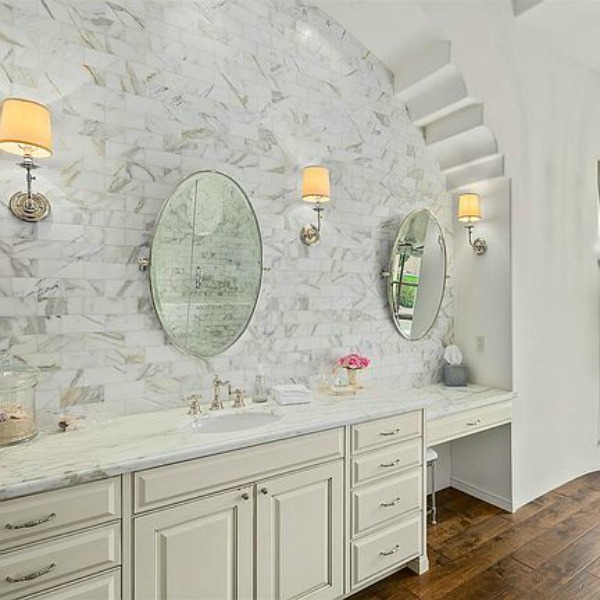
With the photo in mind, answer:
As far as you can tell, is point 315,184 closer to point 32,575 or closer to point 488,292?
point 488,292

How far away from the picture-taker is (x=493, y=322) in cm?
315

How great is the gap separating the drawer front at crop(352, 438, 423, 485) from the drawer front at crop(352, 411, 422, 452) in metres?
0.04

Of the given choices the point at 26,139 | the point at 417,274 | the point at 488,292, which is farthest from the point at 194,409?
the point at 488,292

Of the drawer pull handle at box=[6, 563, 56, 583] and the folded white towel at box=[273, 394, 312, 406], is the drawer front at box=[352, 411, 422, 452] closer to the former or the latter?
the folded white towel at box=[273, 394, 312, 406]

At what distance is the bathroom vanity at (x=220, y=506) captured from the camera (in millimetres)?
1342

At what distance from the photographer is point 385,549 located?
2.15 meters

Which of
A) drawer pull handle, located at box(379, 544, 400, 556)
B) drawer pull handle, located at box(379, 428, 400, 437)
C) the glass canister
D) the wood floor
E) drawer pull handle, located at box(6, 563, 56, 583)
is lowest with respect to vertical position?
the wood floor

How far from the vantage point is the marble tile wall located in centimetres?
183

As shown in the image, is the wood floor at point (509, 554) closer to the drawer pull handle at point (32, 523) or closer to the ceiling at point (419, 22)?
the drawer pull handle at point (32, 523)

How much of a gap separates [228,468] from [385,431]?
84 cm

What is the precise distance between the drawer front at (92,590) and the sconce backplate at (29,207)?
136cm

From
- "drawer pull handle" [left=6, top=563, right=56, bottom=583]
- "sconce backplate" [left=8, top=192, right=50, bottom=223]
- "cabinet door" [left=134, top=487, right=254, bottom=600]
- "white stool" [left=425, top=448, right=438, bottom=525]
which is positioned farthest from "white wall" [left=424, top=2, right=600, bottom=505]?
"drawer pull handle" [left=6, top=563, right=56, bottom=583]

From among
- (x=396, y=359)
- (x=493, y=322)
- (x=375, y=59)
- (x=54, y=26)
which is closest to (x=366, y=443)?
(x=396, y=359)

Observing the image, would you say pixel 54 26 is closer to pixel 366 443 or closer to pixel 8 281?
pixel 8 281
